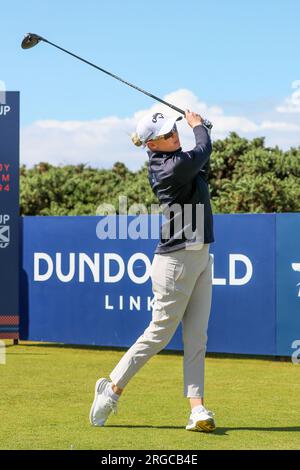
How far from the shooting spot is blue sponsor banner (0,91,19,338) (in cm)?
1161

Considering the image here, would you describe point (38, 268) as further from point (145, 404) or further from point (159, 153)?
point (159, 153)

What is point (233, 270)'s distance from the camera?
10336 millimetres

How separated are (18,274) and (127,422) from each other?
5.38 m

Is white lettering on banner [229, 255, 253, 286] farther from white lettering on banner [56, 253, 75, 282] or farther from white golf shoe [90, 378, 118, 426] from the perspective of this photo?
white golf shoe [90, 378, 118, 426]

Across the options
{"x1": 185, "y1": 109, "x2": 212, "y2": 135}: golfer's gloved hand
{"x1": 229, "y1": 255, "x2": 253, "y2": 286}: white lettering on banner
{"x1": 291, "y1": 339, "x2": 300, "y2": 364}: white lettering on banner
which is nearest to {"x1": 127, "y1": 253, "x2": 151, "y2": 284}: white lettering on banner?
{"x1": 229, "y1": 255, "x2": 253, "y2": 286}: white lettering on banner

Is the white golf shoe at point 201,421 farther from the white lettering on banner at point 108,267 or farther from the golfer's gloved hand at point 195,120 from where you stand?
the white lettering on banner at point 108,267

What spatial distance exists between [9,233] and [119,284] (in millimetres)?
1574

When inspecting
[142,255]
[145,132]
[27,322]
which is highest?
[145,132]

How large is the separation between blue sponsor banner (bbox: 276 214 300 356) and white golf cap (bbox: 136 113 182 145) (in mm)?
4087

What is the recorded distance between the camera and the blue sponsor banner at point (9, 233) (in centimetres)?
1161

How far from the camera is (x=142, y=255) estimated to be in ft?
35.6

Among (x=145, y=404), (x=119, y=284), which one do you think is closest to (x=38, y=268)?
(x=119, y=284)

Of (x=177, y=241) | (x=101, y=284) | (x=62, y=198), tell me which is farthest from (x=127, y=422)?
(x=62, y=198)
